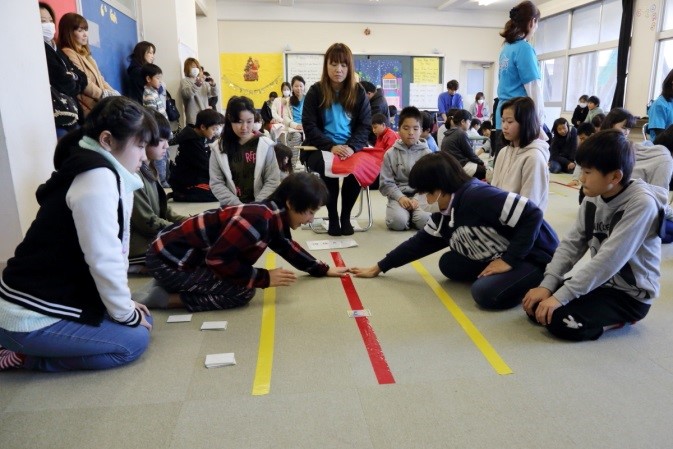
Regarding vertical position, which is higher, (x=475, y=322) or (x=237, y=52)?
(x=237, y=52)

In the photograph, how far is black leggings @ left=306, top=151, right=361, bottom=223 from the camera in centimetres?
365

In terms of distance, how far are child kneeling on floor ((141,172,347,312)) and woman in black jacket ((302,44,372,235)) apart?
1461 millimetres

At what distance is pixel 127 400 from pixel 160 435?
0.24m

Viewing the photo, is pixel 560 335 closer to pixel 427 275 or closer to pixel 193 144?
pixel 427 275

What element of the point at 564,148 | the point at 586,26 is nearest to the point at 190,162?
the point at 564,148

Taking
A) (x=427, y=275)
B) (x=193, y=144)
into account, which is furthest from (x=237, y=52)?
(x=427, y=275)

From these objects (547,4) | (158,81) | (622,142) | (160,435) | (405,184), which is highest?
(547,4)

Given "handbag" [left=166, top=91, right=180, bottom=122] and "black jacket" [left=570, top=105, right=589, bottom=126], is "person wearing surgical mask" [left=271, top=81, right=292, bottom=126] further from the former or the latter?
"black jacket" [left=570, top=105, right=589, bottom=126]

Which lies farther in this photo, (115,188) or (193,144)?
(193,144)

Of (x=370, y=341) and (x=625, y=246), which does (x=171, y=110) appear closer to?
(x=370, y=341)

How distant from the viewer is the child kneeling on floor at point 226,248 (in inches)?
81.6

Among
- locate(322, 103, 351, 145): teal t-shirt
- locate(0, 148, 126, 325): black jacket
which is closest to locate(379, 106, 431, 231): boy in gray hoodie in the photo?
locate(322, 103, 351, 145): teal t-shirt

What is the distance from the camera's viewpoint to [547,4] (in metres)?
10.4

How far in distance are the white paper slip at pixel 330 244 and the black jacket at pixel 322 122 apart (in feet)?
2.43
